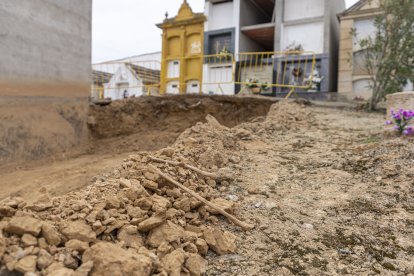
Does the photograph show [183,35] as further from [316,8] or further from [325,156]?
[325,156]

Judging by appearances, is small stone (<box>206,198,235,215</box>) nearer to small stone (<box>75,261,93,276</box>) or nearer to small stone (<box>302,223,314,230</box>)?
small stone (<box>302,223,314,230</box>)

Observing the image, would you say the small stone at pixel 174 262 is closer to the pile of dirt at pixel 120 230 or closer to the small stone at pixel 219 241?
the pile of dirt at pixel 120 230

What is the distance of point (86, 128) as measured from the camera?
316 inches

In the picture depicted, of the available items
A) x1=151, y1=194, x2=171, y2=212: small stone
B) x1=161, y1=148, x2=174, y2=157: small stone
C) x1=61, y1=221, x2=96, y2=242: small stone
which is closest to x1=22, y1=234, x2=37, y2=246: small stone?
x1=61, y1=221, x2=96, y2=242: small stone

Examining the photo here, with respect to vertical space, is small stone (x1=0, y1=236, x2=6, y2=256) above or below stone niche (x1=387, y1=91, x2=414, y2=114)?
below

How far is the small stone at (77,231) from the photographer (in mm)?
1561

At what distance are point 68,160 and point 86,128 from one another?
1358mm

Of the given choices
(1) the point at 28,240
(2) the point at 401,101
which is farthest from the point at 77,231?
(2) the point at 401,101

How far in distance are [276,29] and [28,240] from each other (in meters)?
16.0

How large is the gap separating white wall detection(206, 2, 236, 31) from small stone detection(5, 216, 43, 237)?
1706 cm

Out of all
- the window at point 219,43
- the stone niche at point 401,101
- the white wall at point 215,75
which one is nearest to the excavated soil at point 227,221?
the stone niche at point 401,101

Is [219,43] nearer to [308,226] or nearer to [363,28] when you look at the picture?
[363,28]

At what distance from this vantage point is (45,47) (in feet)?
21.7

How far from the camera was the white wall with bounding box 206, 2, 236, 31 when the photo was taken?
17219mm
